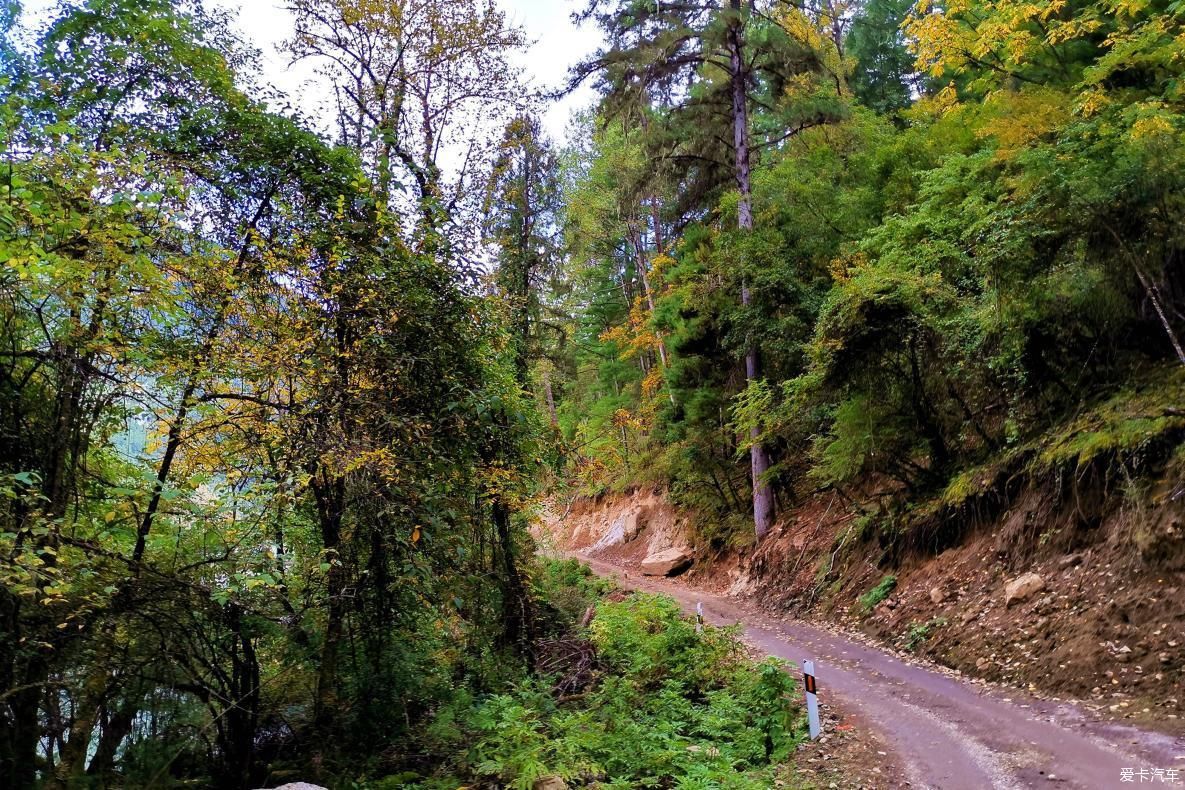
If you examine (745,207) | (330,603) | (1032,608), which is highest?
(745,207)

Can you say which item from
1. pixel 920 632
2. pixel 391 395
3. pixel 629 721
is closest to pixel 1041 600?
pixel 920 632

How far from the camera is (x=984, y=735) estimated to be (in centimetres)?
575

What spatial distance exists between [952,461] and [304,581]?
1054cm

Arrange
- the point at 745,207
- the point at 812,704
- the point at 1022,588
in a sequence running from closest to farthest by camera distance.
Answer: the point at 812,704
the point at 1022,588
the point at 745,207

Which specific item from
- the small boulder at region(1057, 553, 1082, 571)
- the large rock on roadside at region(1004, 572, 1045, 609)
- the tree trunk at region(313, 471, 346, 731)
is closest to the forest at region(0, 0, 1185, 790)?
the tree trunk at region(313, 471, 346, 731)

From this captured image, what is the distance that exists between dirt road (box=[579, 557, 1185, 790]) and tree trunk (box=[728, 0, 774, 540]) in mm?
7643

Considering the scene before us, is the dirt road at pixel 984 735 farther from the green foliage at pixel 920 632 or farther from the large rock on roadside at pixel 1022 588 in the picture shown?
the large rock on roadside at pixel 1022 588

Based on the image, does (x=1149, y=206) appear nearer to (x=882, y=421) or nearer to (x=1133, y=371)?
(x=1133, y=371)

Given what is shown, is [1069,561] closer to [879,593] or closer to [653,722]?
[879,593]

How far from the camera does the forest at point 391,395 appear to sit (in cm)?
492

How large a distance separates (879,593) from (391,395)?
887 centimetres

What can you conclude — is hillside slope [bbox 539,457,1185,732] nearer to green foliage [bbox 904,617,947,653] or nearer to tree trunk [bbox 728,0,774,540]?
green foliage [bbox 904,617,947,653]

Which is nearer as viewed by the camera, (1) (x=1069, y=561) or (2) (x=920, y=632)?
(1) (x=1069, y=561)

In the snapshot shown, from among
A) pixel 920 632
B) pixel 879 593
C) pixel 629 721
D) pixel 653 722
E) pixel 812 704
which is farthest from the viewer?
pixel 879 593
